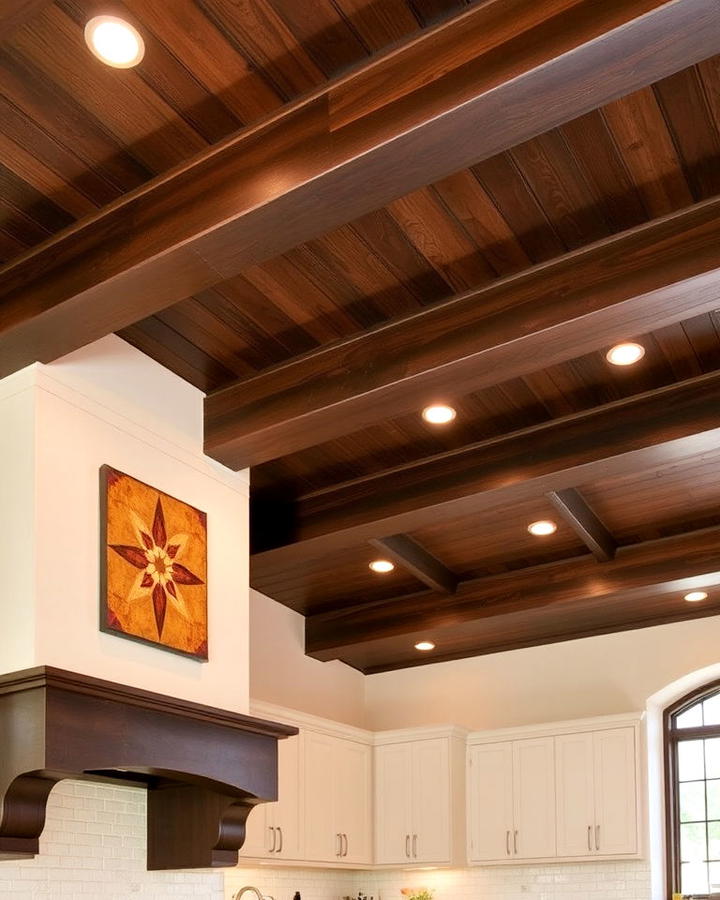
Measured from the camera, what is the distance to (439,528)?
6.76 metres

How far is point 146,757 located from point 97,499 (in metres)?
1.03

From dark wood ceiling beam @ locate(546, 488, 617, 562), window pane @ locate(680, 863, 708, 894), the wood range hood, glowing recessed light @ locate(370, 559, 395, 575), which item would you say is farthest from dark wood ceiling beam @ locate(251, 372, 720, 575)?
window pane @ locate(680, 863, 708, 894)

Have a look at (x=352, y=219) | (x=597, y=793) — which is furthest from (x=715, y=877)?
(x=352, y=219)

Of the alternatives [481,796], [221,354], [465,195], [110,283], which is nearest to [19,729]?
[110,283]

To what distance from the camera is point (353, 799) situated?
8039mm

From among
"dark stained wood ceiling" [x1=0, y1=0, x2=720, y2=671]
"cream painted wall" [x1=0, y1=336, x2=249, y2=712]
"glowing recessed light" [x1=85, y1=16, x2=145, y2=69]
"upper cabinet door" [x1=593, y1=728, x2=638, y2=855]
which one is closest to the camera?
"glowing recessed light" [x1=85, y1=16, x2=145, y2=69]

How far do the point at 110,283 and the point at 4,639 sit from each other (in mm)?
1367

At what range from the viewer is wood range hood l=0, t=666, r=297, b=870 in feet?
12.8

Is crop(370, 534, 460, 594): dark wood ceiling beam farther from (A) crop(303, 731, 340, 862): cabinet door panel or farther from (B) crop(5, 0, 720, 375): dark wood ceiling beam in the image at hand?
(B) crop(5, 0, 720, 375): dark wood ceiling beam

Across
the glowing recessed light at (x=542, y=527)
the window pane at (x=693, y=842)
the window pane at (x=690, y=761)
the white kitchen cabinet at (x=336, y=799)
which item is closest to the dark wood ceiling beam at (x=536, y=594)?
the glowing recessed light at (x=542, y=527)

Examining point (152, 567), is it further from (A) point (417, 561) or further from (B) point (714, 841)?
(B) point (714, 841)

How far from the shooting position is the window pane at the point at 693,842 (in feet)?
24.7

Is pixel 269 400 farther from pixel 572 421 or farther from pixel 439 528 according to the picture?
pixel 439 528

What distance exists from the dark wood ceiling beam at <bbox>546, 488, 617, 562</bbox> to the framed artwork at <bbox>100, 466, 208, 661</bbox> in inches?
74.0
